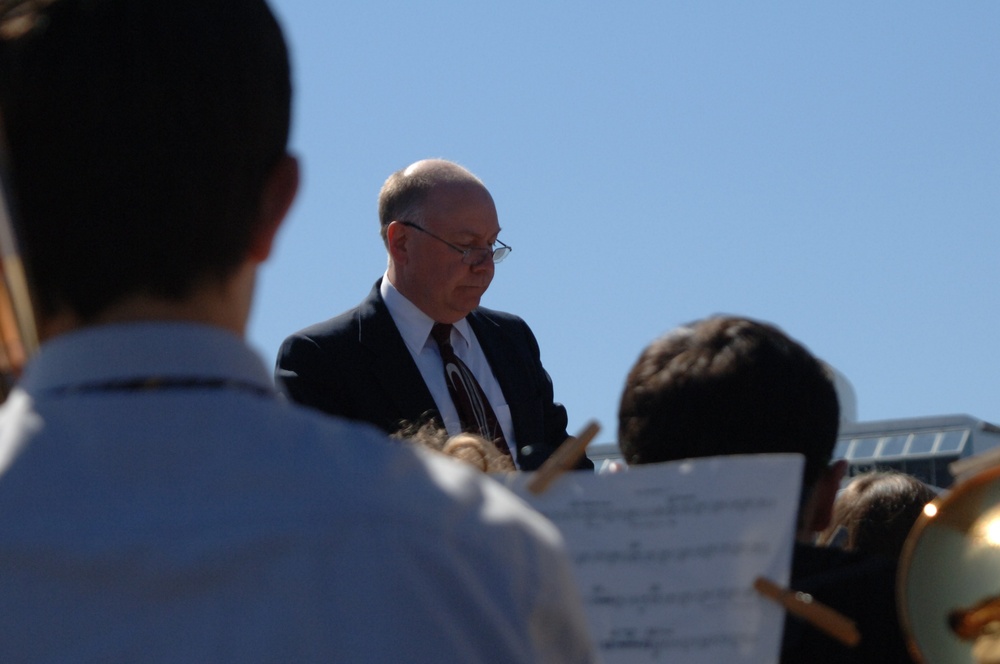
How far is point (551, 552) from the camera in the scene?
106cm

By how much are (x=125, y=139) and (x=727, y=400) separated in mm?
1162

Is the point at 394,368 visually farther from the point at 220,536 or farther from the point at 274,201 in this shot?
the point at 220,536

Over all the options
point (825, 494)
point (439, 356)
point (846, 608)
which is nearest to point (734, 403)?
point (825, 494)

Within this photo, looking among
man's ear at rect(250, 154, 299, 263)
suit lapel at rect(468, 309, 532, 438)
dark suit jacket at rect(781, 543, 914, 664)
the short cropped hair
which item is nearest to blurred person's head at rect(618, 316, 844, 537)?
dark suit jacket at rect(781, 543, 914, 664)

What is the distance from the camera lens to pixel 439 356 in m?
4.67

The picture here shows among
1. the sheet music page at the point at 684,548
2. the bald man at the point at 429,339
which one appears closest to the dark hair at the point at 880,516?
the bald man at the point at 429,339

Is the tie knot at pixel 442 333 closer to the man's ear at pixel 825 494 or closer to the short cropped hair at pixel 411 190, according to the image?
the short cropped hair at pixel 411 190

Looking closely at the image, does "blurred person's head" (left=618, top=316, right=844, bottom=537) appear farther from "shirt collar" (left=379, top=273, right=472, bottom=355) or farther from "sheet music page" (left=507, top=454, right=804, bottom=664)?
"shirt collar" (left=379, top=273, right=472, bottom=355)

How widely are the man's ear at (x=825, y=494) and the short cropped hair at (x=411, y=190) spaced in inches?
124

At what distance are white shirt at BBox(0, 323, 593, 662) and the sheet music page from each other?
55 cm

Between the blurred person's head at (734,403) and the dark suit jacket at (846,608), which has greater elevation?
the blurred person's head at (734,403)

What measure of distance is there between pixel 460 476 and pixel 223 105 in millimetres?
326

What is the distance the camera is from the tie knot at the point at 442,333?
4712 millimetres

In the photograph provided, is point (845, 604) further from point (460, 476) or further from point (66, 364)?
point (66, 364)
